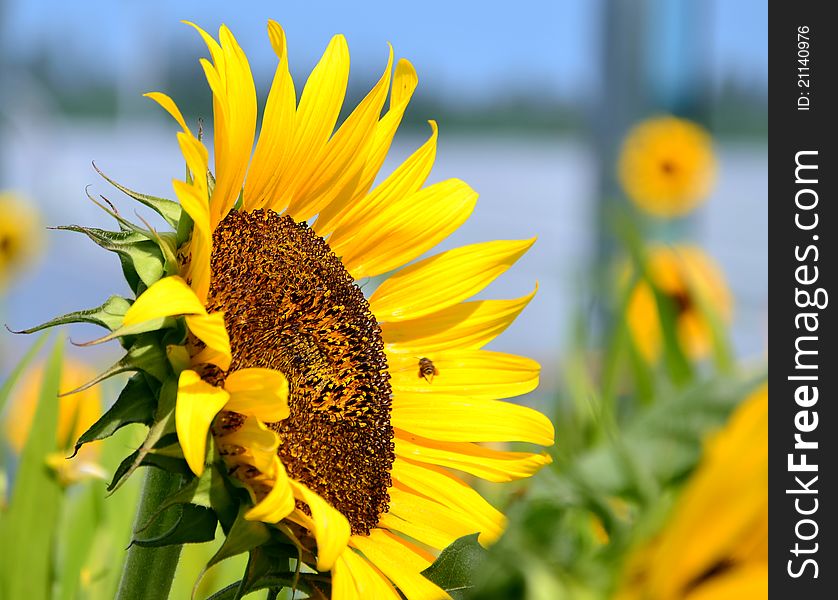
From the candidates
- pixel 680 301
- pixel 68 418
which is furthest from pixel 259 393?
pixel 680 301

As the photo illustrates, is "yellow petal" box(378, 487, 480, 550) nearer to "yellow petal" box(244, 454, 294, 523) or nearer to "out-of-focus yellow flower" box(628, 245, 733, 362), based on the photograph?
"yellow petal" box(244, 454, 294, 523)

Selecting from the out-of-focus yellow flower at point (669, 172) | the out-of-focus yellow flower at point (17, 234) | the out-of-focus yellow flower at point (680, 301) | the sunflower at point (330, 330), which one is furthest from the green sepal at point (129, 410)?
the out-of-focus yellow flower at point (669, 172)

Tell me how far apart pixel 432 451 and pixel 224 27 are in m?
0.11

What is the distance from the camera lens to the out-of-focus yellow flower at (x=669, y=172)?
4.78ft

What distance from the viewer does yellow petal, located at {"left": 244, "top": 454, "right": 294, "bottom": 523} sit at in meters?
0.18

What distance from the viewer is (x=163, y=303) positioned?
0.18m

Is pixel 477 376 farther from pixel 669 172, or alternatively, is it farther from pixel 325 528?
pixel 669 172

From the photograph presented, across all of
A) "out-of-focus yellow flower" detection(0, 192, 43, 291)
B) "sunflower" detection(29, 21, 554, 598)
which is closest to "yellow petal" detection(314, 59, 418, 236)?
"sunflower" detection(29, 21, 554, 598)

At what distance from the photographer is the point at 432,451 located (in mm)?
264

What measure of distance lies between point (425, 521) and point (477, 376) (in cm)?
4

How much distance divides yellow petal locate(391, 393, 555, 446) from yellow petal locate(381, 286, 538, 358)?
0.06ft

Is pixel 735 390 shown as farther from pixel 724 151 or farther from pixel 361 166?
pixel 724 151

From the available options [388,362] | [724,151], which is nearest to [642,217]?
[724,151]

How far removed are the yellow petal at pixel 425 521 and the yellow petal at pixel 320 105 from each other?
80mm
